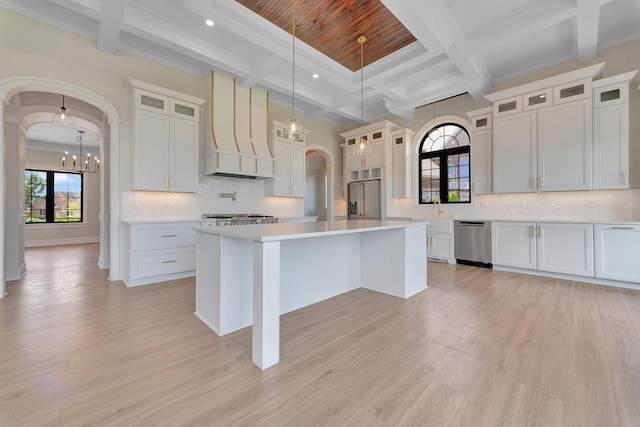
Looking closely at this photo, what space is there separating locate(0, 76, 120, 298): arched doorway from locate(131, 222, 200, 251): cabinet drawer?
56 centimetres

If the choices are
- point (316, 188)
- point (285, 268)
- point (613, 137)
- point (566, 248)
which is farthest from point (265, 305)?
point (316, 188)

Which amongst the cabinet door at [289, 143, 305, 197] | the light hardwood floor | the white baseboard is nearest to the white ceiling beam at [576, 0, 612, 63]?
the light hardwood floor

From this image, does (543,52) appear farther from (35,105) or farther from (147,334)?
(35,105)

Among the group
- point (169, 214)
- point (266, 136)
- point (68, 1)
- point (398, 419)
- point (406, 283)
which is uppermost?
point (68, 1)

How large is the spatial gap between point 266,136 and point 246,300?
12.2ft

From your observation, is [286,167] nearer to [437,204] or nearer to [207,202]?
[207,202]

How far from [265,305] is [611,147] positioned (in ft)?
17.0

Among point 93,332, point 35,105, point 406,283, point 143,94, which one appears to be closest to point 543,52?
point 406,283

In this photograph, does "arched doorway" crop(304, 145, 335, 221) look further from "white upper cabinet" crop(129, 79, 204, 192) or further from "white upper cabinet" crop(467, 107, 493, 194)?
"white upper cabinet" crop(129, 79, 204, 192)

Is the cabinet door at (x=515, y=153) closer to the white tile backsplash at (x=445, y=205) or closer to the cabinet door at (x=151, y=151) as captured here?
the white tile backsplash at (x=445, y=205)

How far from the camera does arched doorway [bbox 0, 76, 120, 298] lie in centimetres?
307

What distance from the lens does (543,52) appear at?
417 cm

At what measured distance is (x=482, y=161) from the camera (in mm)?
4957

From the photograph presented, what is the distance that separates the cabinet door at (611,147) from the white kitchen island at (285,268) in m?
2.89
